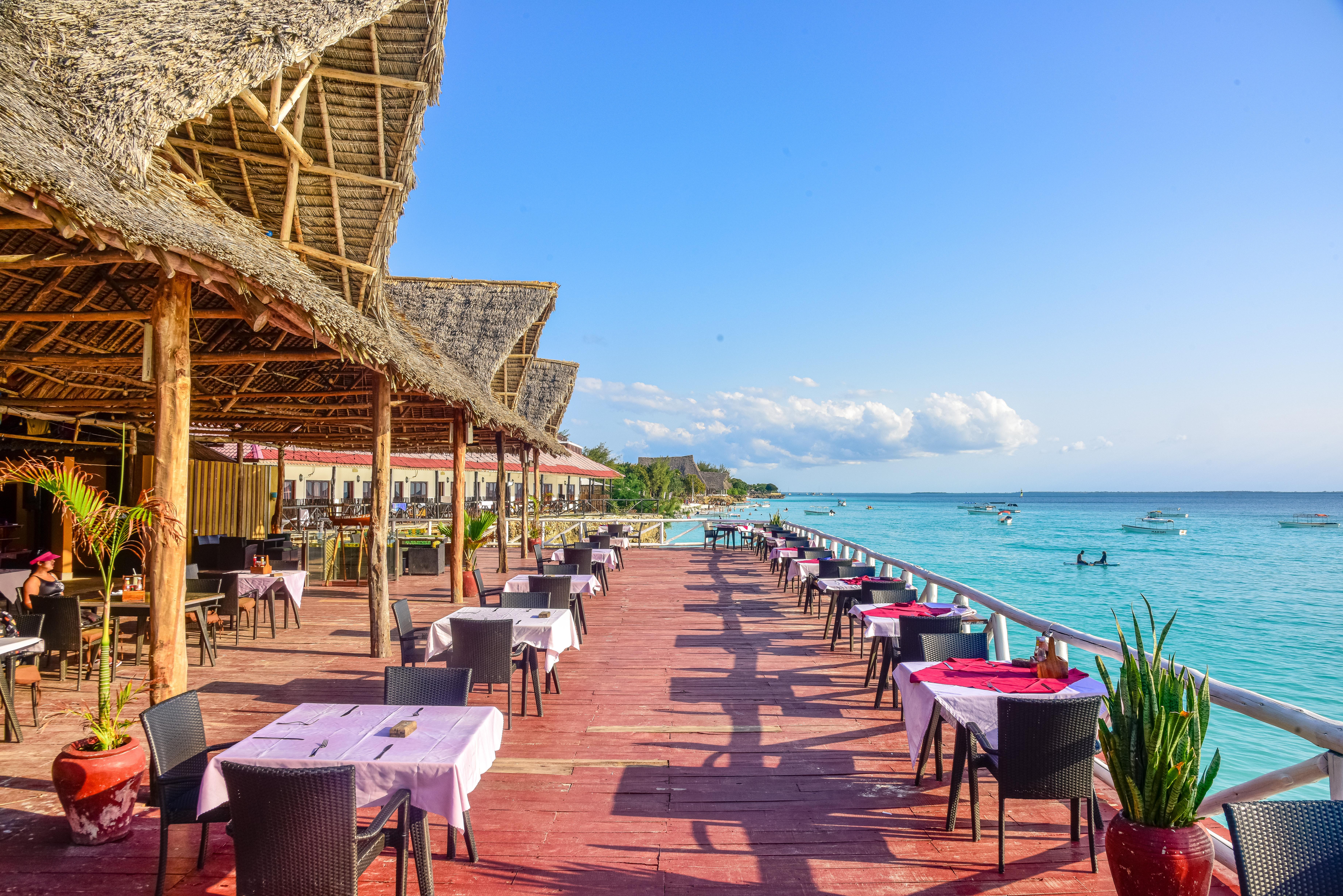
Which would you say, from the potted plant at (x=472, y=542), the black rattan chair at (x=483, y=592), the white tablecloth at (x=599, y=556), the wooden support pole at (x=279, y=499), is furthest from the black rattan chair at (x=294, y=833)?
the wooden support pole at (x=279, y=499)

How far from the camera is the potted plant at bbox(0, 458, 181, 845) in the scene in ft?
10.4

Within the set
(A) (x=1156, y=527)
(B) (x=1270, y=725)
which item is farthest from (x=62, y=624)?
(A) (x=1156, y=527)

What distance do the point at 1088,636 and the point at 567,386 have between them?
17368 mm

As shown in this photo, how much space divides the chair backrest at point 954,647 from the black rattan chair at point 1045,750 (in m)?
1.22

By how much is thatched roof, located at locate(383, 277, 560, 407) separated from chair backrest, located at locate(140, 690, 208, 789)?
11.2 m

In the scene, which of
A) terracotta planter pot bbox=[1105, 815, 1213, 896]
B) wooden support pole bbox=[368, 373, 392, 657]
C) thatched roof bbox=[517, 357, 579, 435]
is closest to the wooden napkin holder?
terracotta planter pot bbox=[1105, 815, 1213, 896]

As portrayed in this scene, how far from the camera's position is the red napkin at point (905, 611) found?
5.84 meters

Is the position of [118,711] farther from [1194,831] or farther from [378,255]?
[378,255]

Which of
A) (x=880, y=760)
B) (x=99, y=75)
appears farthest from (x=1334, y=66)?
(x=99, y=75)

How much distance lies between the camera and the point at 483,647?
5.02 metres

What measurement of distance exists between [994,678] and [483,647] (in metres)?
3.14

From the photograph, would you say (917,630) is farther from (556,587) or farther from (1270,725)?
(556,587)

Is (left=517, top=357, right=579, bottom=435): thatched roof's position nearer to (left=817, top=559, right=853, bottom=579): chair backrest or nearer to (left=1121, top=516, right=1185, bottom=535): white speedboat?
(left=817, top=559, right=853, bottom=579): chair backrest

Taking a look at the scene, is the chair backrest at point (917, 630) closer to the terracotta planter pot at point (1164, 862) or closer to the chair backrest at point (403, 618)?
the terracotta planter pot at point (1164, 862)
